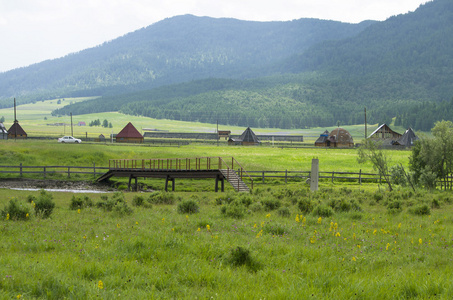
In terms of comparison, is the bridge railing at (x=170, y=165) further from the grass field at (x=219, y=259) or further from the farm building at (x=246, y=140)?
the farm building at (x=246, y=140)

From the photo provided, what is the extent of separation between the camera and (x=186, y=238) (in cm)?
1006

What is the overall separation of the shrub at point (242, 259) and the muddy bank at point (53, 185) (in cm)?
3490

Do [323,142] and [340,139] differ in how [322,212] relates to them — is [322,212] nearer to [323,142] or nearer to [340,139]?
[340,139]

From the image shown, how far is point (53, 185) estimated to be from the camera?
42.3 metres

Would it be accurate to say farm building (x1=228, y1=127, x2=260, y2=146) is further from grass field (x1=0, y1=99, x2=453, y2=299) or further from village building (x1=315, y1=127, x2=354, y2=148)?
grass field (x1=0, y1=99, x2=453, y2=299)

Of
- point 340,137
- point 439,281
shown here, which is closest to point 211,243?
point 439,281

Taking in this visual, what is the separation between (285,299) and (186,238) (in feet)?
14.1

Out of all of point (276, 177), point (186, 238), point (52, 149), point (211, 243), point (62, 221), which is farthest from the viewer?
point (52, 149)

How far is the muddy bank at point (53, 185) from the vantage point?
4097cm

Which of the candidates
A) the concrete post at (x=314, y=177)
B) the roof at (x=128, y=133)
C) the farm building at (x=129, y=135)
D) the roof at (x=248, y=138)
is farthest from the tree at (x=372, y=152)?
the roof at (x=128, y=133)

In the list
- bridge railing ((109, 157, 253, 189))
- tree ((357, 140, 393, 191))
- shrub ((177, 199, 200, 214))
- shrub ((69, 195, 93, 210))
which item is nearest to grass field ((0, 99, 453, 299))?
shrub ((177, 199, 200, 214))

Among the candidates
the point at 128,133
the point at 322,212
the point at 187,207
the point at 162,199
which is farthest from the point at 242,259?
the point at 128,133

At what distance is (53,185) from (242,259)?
125 ft

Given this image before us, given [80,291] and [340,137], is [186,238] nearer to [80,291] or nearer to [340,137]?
[80,291]
